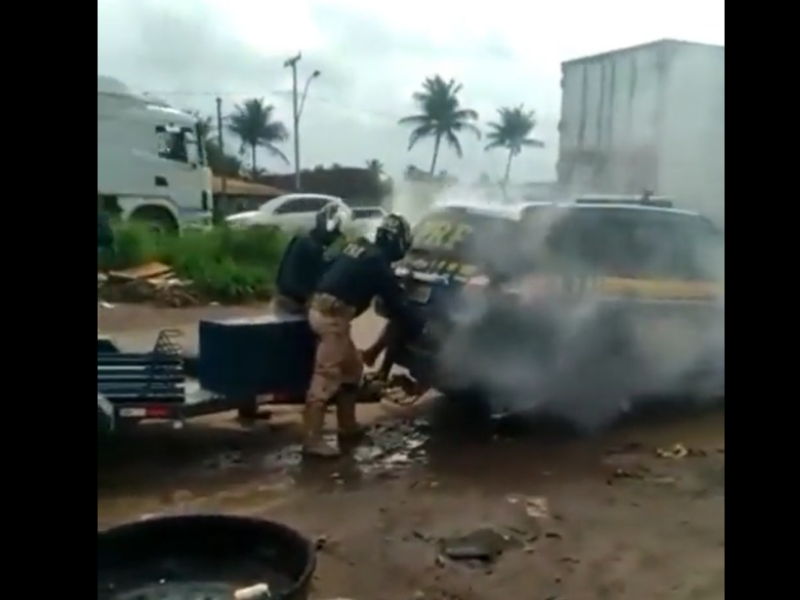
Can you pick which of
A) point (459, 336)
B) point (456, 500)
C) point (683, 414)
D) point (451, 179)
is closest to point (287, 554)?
point (456, 500)

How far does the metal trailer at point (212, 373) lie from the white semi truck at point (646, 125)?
40.5 inches

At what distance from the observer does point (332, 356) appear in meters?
2.94

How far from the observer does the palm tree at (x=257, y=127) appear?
2708 millimetres

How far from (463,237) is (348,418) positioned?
0.68 meters

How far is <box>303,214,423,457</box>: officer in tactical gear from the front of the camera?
115 inches

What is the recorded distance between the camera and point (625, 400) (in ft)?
10.7

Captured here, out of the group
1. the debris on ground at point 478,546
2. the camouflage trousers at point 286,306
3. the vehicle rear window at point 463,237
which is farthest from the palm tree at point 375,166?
the debris on ground at point 478,546

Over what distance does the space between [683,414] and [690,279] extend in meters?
0.46

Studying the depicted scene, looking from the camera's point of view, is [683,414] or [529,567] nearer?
[529,567]

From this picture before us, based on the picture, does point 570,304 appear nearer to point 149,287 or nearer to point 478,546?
point 478,546

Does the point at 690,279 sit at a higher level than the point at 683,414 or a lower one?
higher

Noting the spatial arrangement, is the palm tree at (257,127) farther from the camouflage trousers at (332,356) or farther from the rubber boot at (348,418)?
the rubber boot at (348,418)
